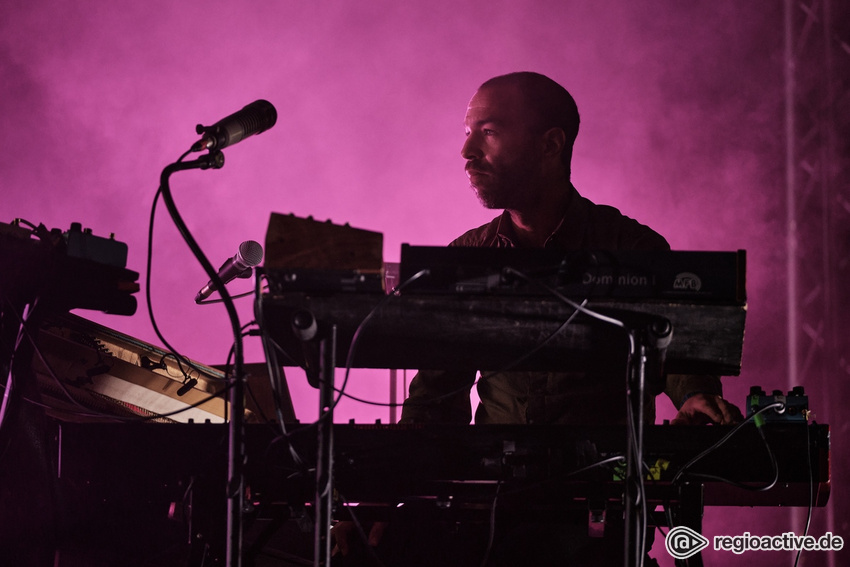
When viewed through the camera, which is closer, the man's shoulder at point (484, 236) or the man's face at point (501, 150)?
the man's face at point (501, 150)

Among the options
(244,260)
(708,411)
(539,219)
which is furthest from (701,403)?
(244,260)

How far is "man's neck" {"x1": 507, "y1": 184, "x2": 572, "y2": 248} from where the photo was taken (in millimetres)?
2916

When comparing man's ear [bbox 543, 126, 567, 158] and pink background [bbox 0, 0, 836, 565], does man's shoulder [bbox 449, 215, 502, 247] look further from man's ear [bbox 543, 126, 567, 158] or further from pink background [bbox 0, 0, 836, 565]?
pink background [bbox 0, 0, 836, 565]

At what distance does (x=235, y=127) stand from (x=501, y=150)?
1481 mm

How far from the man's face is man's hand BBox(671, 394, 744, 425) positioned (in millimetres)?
1124

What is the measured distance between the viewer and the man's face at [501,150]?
2.86 m

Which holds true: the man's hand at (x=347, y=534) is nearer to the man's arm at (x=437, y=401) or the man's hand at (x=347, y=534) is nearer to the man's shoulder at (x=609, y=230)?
the man's arm at (x=437, y=401)

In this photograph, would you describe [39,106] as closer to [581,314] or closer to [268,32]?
[268,32]

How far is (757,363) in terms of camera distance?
18.6 ft

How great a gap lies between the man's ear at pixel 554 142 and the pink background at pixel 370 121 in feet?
8.69

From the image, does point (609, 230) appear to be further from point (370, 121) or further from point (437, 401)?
point (370, 121)

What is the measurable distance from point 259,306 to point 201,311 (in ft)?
14.0

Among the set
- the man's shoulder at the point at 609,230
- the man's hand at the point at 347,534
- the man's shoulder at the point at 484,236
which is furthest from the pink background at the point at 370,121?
the man's hand at the point at 347,534

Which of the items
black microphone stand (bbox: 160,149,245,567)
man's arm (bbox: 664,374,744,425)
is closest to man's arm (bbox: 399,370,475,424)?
man's arm (bbox: 664,374,744,425)
